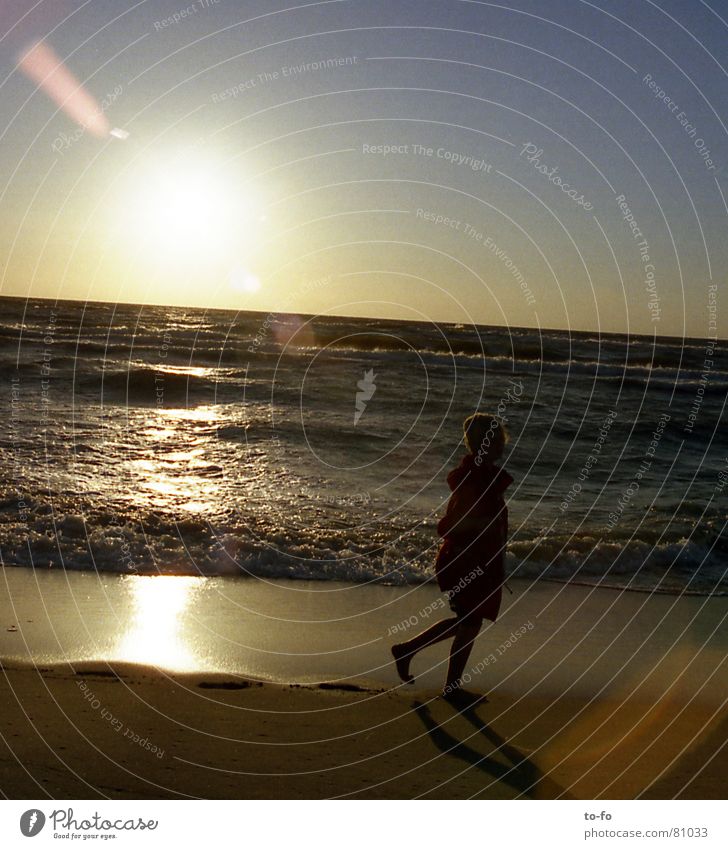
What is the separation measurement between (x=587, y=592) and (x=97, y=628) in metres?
5.50

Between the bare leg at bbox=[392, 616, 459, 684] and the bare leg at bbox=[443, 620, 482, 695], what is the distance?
0.30 ft

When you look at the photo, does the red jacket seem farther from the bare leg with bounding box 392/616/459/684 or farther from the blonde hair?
the bare leg with bounding box 392/616/459/684

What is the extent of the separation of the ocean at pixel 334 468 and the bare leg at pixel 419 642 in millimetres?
3911

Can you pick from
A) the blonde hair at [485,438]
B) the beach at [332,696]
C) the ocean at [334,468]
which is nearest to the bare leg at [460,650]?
the beach at [332,696]

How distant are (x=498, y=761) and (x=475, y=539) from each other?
1.49 metres

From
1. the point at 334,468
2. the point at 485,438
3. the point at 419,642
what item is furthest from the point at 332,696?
the point at 334,468

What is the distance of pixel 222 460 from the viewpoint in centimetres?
1834

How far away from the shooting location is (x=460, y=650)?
7.12 meters

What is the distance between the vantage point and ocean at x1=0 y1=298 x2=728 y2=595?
12172 mm

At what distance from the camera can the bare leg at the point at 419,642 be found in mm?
7227

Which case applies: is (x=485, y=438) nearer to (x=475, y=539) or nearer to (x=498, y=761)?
(x=475, y=539)

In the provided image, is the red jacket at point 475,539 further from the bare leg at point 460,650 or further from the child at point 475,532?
the bare leg at point 460,650
